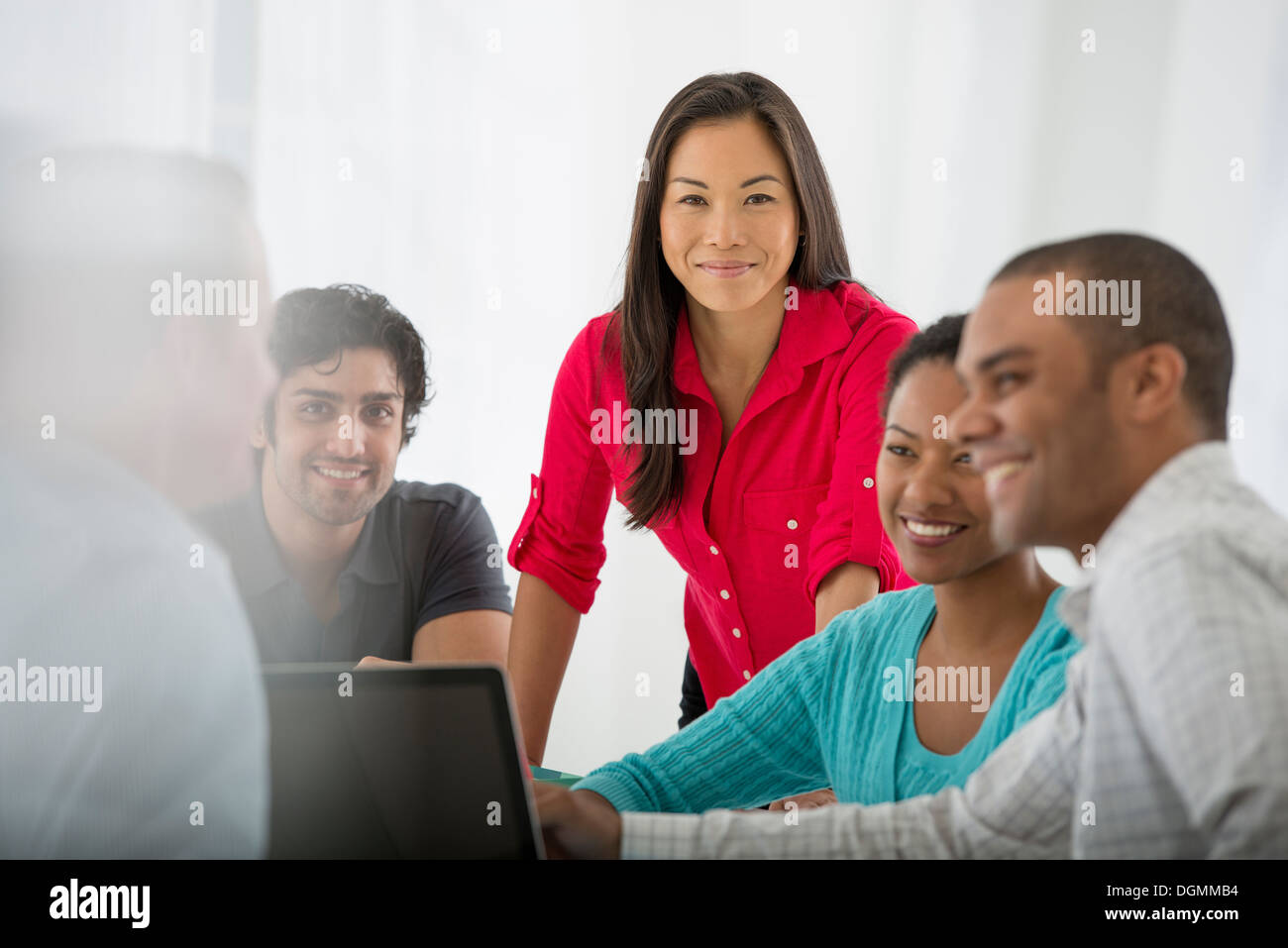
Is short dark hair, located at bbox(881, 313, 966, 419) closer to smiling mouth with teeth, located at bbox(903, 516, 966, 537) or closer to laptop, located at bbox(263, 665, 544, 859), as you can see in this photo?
smiling mouth with teeth, located at bbox(903, 516, 966, 537)

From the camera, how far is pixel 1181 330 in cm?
70

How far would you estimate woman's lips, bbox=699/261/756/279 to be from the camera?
117cm

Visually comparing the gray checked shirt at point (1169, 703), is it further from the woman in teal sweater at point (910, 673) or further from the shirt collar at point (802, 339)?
the shirt collar at point (802, 339)

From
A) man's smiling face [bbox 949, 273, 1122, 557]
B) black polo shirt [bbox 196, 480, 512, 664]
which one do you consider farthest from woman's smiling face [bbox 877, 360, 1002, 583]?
black polo shirt [bbox 196, 480, 512, 664]

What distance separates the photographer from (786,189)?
118 cm

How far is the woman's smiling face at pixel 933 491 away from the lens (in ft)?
2.85

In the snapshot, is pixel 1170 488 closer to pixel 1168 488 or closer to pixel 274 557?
pixel 1168 488

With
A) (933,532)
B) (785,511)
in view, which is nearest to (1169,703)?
(933,532)

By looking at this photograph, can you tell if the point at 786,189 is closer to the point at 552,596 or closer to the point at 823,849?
the point at 552,596

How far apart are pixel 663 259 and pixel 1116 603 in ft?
2.47

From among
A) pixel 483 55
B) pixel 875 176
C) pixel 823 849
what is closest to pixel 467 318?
pixel 483 55

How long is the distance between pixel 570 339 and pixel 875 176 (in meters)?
0.42

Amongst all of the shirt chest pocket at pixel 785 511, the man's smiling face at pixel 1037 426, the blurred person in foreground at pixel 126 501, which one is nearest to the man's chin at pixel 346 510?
the blurred person in foreground at pixel 126 501

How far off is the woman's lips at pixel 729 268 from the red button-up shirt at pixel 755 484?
0.08 metres
